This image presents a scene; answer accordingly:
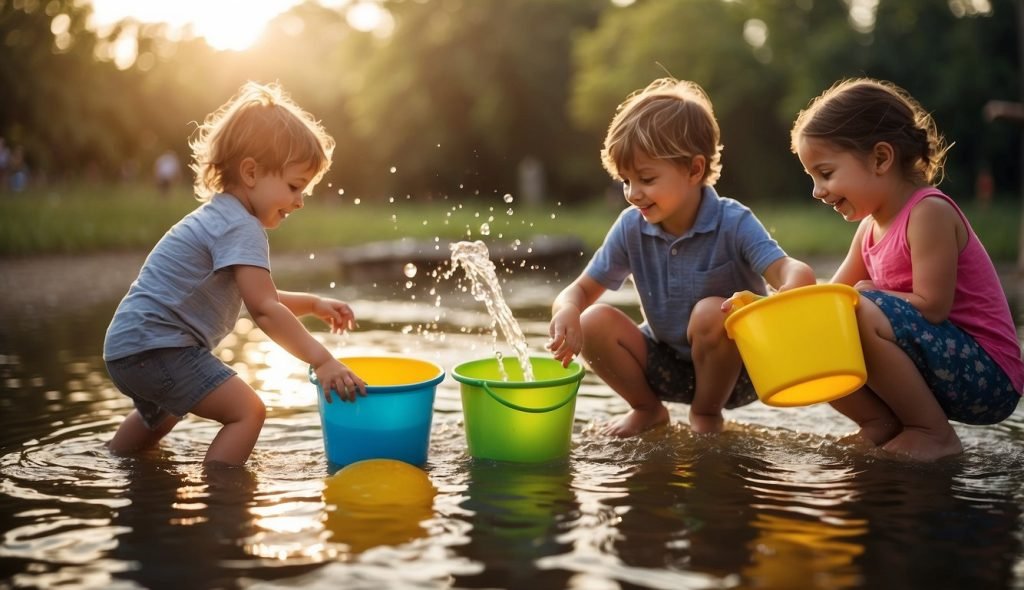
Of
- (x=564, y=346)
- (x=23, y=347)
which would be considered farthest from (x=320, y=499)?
(x=23, y=347)

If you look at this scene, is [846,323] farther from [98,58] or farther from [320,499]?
[98,58]

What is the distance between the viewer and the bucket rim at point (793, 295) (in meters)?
2.41

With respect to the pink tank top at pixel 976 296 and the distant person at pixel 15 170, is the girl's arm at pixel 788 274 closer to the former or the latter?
the pink tank top at pixel 976 296

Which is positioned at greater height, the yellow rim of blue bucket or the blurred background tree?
the blurred background tree

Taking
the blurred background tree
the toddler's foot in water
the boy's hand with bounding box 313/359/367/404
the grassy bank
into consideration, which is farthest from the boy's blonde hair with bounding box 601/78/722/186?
the blurred background tree

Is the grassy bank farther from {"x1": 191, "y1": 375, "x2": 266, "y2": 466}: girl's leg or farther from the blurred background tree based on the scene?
{"x1": 191, "y1": 375, "x2": 266, "y2": 466}: girl's leg

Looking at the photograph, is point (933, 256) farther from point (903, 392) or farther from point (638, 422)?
point (638, 422)

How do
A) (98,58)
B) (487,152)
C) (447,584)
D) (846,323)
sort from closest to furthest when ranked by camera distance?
(447,584), (846,323), (98,58), (487,152)

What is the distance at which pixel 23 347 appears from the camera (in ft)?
15.9

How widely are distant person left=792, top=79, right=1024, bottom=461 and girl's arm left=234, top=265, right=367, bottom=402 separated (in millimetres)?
1356

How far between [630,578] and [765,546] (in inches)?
13.2

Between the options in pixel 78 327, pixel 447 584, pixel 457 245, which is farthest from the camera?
pixel 78 327

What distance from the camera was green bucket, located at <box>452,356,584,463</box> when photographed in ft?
8.50

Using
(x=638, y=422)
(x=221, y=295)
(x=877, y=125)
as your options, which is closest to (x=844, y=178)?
(x=877, y=125)
